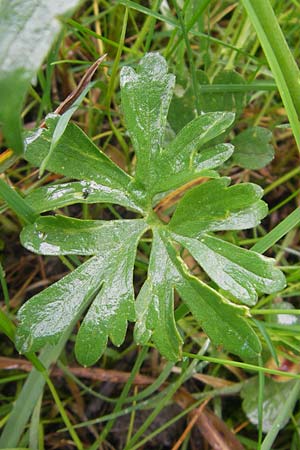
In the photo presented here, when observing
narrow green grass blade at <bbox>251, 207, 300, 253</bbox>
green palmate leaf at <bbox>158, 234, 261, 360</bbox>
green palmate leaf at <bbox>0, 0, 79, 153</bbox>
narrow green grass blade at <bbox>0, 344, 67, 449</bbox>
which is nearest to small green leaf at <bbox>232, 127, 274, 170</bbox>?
narrow green grass blade at <bbox>251, 207, 300, 253</bbox>

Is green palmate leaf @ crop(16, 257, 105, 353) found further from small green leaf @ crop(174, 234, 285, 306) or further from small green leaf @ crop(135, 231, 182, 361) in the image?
small green leaf @ crop(174, 234, 285, 306)

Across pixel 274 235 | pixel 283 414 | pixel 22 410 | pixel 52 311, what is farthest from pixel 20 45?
pixel 283 414

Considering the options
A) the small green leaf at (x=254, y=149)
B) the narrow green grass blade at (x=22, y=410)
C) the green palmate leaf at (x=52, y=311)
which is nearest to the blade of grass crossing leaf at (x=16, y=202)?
the green palmate leaf at (x=52, y=311)

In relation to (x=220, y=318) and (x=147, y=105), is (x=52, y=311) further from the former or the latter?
(x=147, y=105)

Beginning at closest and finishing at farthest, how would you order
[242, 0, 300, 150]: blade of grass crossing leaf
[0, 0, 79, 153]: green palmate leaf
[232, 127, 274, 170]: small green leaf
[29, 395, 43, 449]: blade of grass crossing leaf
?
[0, 0, 79, 153]: green palmate leaf → [242, 0, 300, 150]: blade of grass crossing leaf → [29, 395, 43, 449]: blade of grass crossing leaf → [232, 127, 274, 170]: small green leaf

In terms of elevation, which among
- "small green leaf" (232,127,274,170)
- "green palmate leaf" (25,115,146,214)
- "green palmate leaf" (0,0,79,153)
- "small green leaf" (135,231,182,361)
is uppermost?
"green palmate leaf" (0,0,79,153)

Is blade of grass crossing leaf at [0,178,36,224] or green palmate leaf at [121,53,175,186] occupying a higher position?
green palmate leaf at [121,53,175,186]
